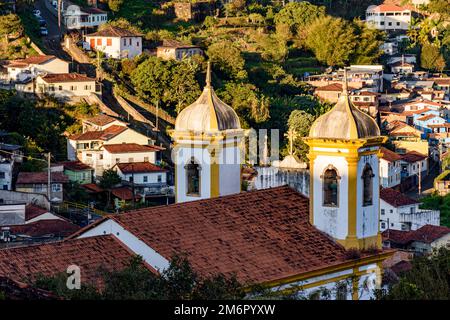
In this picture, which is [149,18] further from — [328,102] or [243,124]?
[243,124]

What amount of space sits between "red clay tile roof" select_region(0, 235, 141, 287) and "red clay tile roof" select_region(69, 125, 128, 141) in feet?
96.7

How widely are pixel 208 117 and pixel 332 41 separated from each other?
4563cm

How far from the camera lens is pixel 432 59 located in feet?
239

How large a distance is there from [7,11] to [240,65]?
423 inches

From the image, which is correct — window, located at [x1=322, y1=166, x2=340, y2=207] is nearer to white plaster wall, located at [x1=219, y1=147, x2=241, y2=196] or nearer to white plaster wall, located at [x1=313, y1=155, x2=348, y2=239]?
white plaster wall, located at [x1=313, y1=155, x2=348, y2=239]

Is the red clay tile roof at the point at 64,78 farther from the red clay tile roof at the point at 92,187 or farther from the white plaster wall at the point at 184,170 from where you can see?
the white plaster wall at the point at 184,170

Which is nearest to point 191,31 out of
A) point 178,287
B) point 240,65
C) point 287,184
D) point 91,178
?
point 240,65

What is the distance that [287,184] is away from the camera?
70.7 ft

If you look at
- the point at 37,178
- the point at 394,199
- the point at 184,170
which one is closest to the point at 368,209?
the point at 184,170

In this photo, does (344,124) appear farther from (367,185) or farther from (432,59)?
(432,59)

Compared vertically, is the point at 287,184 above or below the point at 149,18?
below

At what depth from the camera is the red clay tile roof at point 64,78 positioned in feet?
167

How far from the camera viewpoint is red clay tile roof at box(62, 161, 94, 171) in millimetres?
45328

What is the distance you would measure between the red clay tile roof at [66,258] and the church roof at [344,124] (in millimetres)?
3943
